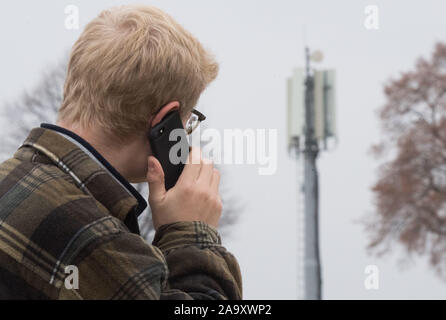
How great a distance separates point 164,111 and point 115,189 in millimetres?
240

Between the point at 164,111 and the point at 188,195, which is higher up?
the point at 164,111

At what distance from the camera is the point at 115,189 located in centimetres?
112

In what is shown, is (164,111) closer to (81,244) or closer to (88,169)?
(88,169)

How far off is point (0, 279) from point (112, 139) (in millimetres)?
382

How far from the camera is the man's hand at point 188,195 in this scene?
3.98 feet

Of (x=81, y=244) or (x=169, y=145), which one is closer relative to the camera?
(x=81, y=244)

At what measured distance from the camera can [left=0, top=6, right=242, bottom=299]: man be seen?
39.8 inches

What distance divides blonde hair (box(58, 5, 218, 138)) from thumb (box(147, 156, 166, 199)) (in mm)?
80

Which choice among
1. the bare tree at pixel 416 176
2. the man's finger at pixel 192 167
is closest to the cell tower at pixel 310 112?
the bare tree at pixel 416 176

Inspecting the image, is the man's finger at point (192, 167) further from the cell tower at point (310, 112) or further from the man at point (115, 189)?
the cell tower at point (310, 112)

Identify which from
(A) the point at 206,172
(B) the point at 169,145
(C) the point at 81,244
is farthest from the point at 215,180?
(C) the point at 81,244

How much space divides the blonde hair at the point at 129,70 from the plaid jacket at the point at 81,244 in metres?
0.14

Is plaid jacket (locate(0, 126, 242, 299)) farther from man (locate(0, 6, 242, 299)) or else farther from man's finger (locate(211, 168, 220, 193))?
man's finger (locate(211, 168, 220, 193))

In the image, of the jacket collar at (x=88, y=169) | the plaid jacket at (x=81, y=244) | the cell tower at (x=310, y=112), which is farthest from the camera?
the cell tower at (x=310, y=112)
